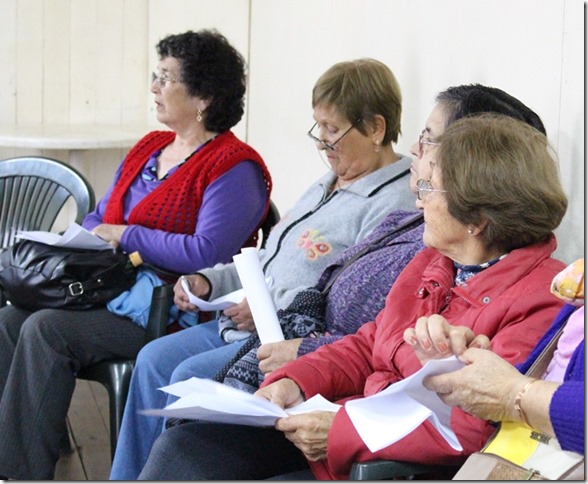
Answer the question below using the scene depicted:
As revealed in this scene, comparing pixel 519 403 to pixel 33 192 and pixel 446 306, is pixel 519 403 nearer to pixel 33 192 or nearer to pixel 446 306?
pixel 446 306

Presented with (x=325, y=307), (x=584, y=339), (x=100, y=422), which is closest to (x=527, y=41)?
(x=325, y=307)

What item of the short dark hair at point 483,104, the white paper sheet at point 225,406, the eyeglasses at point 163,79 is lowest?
the white paper sheet at point 225,406

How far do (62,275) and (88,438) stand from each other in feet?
3.01

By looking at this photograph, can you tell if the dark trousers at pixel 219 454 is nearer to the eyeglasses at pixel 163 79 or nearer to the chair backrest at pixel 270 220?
the chair backrest at pixel 270 220

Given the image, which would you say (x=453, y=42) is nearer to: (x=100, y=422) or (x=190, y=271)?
(x=190, y=271)

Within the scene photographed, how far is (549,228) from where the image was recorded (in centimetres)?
185

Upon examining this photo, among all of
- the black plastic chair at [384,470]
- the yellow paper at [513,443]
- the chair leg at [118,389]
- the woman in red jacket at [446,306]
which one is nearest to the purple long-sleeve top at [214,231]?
the chair leg at [118,389]

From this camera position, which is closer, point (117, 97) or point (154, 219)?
point (154, 219)

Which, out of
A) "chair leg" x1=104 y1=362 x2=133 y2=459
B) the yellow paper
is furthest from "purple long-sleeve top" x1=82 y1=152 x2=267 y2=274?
the yellow paper

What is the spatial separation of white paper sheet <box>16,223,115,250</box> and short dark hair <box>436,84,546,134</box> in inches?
48.2

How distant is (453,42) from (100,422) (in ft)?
6.50

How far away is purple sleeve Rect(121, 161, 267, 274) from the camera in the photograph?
310 cm

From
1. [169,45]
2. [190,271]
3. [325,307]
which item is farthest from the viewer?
[169,45]

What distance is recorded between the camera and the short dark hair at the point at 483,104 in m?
2.08
